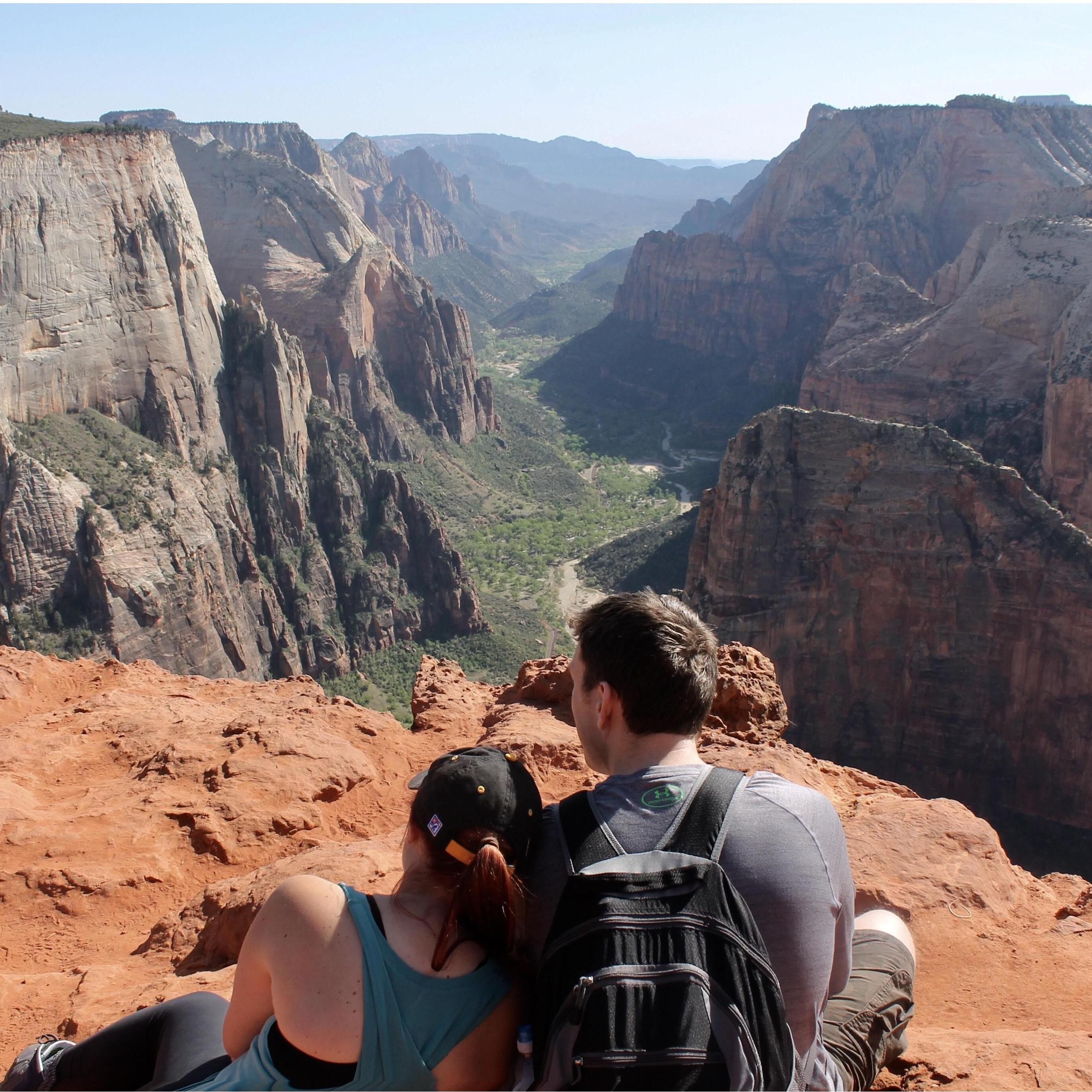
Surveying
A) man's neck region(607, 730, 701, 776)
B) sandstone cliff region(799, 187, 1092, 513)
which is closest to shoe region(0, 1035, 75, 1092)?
man's neck region(607, 730, 701, 776)

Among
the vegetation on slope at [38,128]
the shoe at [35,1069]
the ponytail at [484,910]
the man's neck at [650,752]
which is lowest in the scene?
the shoe at [35,1069]

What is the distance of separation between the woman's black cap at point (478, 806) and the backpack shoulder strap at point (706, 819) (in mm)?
530

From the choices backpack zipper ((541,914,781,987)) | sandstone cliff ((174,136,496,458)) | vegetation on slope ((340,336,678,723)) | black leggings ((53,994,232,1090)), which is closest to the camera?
backpack zipper ((541,914,781,987))

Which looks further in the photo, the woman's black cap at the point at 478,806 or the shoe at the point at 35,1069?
the shoe at the point at 35,1069

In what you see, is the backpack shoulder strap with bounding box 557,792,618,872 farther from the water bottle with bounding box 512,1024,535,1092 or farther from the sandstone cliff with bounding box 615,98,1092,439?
the sandstone cliff with bounding box 615,98,1092,439

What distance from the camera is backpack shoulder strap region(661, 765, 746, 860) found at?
340 cm

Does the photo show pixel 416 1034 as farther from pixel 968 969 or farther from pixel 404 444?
pixel 404 444

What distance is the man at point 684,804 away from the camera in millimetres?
3471

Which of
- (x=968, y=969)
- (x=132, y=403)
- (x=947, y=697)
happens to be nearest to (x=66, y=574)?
(x=132, y=403)

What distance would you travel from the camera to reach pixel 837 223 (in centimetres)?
9481

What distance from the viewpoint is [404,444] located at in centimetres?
6869

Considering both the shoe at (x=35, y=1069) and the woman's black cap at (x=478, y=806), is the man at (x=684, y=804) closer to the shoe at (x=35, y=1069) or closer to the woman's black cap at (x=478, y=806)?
the woman's black cap at (x=478, y=806)

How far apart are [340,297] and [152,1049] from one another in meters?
63.6

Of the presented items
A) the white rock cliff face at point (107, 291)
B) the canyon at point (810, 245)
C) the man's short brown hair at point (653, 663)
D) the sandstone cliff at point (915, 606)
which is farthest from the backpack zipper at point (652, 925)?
the canyon at point (810, 245)
